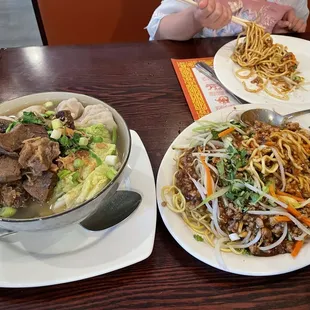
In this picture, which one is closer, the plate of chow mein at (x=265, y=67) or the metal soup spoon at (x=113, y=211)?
the metal soup spoon at (x=113, y=211)

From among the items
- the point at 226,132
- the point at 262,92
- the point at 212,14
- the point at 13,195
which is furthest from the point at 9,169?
the point at 212,14

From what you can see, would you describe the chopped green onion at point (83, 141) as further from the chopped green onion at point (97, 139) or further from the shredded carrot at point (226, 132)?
the shredded carrot at point (226, 132)

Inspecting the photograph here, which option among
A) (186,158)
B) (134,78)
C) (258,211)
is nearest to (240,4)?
(134,78)

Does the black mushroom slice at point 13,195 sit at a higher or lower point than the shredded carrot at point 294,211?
higher

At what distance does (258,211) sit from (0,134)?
682 mm

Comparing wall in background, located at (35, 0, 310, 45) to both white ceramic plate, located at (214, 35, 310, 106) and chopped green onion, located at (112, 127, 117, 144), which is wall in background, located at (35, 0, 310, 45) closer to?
white ceramic plate, located at (214, 35, 310, 106)

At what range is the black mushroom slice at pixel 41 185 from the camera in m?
0.82

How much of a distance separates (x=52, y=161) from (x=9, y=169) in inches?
3.8

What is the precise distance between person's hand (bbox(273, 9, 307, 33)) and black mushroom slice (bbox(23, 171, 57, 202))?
1636mm

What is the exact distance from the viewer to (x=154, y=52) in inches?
66.6

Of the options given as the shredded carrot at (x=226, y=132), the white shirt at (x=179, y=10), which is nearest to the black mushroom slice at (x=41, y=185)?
the shredded carrot at (x=226, y=132)

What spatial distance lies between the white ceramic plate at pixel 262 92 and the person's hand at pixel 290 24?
19cm

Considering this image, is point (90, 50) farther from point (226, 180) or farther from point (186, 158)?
point (226, 180)

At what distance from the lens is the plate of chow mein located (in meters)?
1.46
